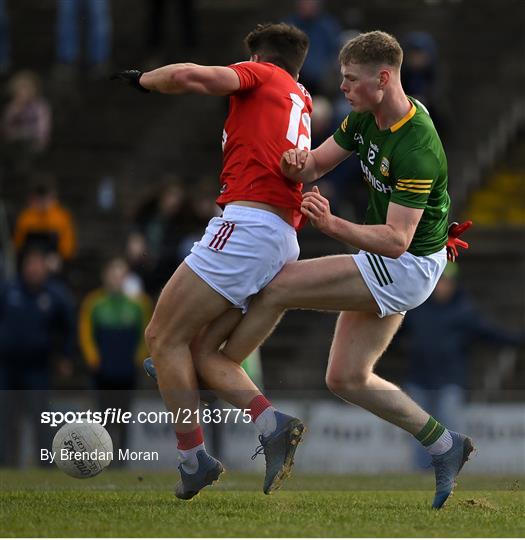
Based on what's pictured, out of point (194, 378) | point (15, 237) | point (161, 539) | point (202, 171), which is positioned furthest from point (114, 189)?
point (161, 539)

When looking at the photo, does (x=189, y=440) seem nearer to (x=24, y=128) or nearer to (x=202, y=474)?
(x=202, y=474)

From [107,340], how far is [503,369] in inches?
186

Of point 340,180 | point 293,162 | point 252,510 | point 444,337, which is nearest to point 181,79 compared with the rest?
point 293,162

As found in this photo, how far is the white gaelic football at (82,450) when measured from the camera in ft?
31.5

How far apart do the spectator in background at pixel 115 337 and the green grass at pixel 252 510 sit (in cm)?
452

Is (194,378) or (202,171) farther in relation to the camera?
(202,171)

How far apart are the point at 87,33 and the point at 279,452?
14.4 m

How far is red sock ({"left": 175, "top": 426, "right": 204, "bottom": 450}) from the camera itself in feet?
30.7

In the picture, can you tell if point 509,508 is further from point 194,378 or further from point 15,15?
point 15,15

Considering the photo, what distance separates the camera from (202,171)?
21.0m

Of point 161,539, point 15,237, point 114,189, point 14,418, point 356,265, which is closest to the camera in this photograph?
point 161,539

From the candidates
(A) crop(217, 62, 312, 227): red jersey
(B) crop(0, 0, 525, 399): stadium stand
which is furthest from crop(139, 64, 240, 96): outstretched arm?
(B) crop(0, 0, 525, 399): stadium stand

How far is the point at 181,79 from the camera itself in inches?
347

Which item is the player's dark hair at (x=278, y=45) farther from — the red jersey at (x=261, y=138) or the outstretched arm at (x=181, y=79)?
the outstretched arm at (x=181, y=79)
